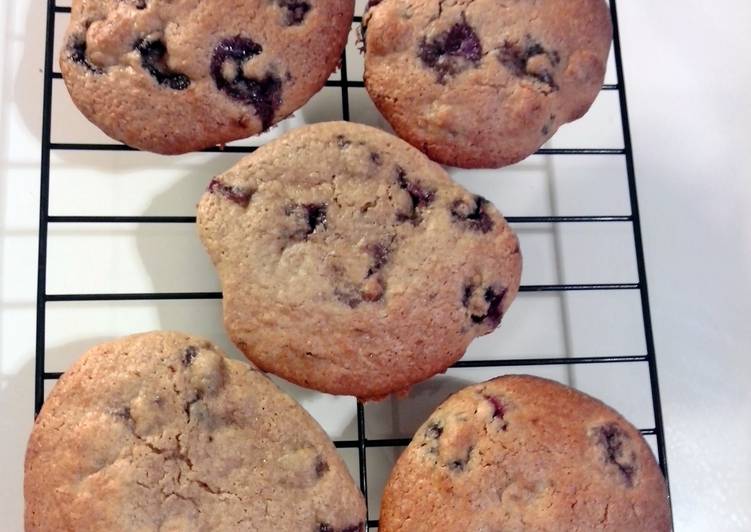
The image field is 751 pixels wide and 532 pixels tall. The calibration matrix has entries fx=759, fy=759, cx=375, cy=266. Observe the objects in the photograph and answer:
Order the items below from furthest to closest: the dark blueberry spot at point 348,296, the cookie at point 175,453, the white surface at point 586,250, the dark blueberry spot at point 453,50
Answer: the white surface at point 586,250, the dark blueberry spot at point 453,50, the dark blueberry spot at point 348,296, the cookie at point 175,453

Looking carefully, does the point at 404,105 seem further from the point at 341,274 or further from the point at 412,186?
the point at 341,274

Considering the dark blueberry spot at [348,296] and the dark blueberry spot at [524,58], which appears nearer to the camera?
the dark blueberry spot at [348,296]

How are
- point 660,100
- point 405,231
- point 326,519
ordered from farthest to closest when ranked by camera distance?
1. point 660,100
2. point 405,231
3. point 326,519

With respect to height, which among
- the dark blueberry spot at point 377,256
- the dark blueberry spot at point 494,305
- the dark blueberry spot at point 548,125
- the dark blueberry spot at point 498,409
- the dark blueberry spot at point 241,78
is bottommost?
the dark blueberry spot at point 498,409

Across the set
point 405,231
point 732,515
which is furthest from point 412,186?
point 732,515

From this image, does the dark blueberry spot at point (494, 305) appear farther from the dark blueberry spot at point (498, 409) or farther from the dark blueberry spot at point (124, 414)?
the dark blueberry spot at point (124, 414)

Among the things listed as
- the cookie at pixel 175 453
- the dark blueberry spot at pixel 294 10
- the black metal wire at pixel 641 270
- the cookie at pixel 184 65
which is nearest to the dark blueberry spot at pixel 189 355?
the cookie at pixel 175 453
